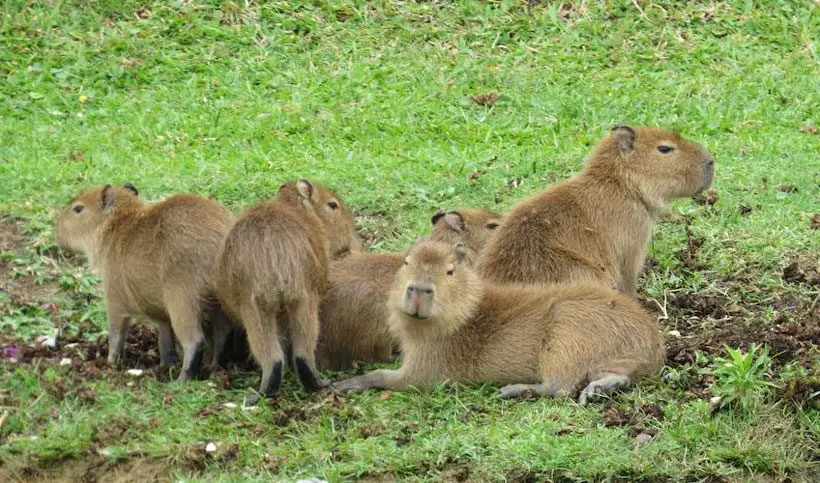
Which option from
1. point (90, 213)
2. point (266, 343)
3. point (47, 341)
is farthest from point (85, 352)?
point (266, 343)

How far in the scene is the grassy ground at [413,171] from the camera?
209 inches

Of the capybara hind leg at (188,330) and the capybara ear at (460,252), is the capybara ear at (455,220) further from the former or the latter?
the capybara hind leg at (188,330)

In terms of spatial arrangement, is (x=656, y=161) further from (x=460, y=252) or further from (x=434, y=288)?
(x=434, y=288)

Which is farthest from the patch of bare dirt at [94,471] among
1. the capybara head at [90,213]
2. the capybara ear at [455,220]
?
the capybara ear at [455,220]

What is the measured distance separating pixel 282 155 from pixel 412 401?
12.9ft

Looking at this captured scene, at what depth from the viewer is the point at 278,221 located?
5.93 m

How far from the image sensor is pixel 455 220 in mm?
6996

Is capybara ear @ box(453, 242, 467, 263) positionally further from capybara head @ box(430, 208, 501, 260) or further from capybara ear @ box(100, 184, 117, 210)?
capybara ear @ box(100, 184, 117, 210)

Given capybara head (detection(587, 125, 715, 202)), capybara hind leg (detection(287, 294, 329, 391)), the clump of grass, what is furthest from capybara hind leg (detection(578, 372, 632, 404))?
capybara head (detection(587, 125, 715, 202))

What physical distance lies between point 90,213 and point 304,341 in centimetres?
142

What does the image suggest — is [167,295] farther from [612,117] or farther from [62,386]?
[612,117]

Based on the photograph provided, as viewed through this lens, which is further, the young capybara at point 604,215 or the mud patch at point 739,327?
the young capybara at point 604,215

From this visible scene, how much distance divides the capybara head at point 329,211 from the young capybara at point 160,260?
0.41 m

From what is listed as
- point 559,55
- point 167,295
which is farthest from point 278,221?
point 559,55
